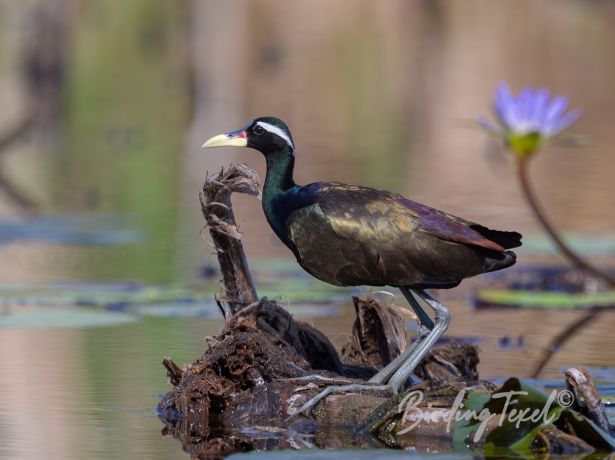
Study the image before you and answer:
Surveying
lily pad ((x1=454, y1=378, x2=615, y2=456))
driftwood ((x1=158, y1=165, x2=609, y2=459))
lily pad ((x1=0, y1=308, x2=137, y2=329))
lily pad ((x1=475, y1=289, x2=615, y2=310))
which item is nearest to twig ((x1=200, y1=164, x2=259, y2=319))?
driftwood ((x1=158, y1=165, x2=609, y2=459))

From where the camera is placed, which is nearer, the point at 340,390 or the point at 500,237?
the point at 340,390

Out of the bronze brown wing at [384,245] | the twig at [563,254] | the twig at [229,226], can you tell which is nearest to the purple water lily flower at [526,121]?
the twig at [563,254]

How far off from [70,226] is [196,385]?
19.6ft

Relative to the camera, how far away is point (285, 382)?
6539 mm

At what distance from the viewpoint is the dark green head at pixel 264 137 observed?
687cm

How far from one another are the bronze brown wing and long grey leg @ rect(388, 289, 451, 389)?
0.17 meters

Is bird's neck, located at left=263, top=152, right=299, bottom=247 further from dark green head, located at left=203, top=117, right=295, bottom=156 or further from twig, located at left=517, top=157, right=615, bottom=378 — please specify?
twig, located at left=517, top=157, right=615, bottom=378

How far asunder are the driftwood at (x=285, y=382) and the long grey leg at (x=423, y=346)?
0.23 ft

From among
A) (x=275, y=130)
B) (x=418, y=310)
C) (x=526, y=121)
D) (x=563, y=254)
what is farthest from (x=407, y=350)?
(x=563, y=254)

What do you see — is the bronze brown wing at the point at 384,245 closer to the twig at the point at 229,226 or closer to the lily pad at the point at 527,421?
the twig at the point at 229,226

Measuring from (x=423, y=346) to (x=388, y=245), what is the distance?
0.47 m

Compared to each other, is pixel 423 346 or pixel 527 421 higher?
pixel 423 346

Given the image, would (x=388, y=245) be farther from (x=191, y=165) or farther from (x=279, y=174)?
(x=191, y=165)

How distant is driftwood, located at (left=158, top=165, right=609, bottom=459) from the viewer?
617 centimetres
